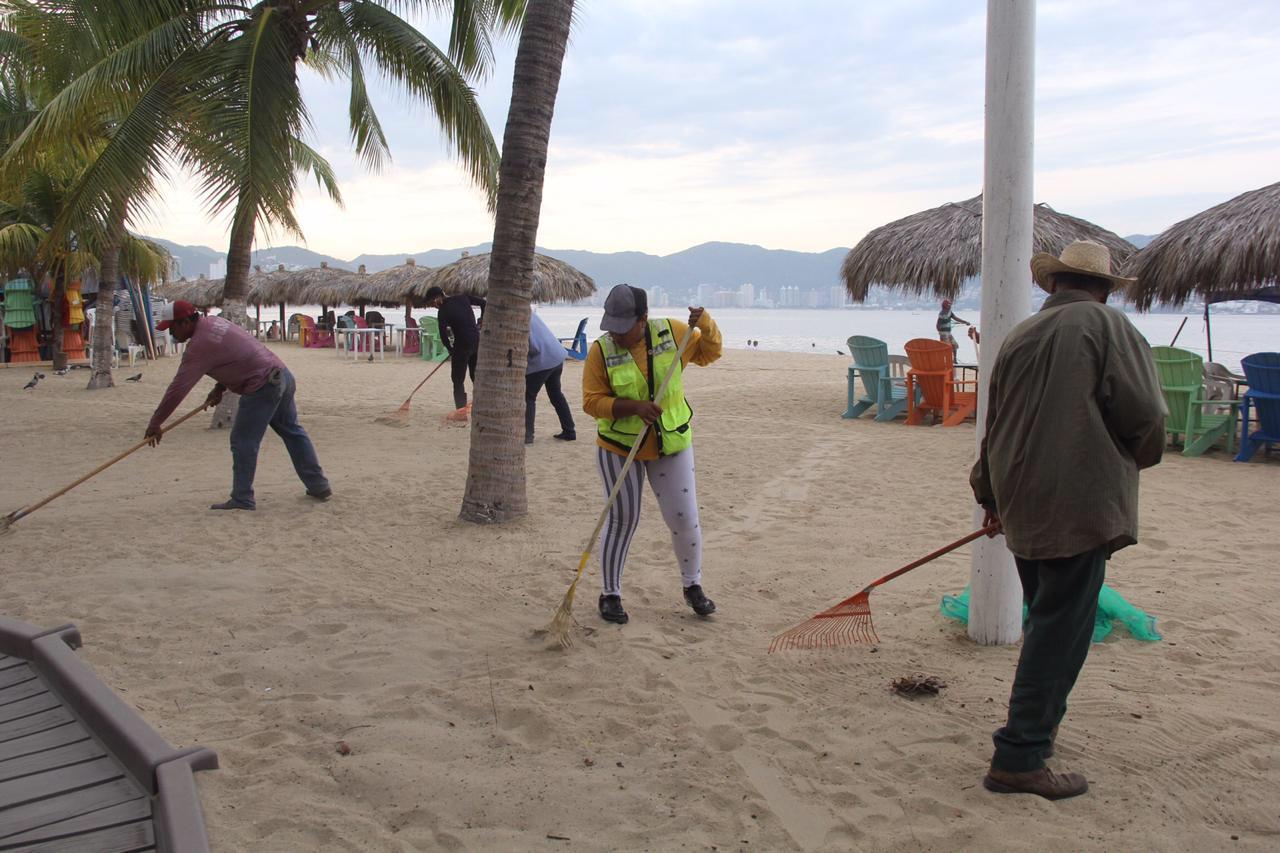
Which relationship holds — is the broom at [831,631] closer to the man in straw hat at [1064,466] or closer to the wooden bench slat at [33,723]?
the man in straw hat at [1064,466]

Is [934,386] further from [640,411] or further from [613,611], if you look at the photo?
[640,411]

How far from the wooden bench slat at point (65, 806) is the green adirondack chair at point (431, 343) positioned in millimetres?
21112

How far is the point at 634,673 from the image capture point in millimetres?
3799

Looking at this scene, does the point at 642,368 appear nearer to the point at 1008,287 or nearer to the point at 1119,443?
the point at 1008,287

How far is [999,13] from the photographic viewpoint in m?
3.66

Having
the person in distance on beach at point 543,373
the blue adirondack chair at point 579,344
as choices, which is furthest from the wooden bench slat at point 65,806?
the blue adirondack chair at point 579,344

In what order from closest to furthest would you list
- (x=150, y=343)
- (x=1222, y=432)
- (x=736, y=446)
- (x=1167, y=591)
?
(x=1167, y=591) → (x=1222, y=432) → (x=736, y=446) → (x=150, y=343)

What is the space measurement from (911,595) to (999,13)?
9.33 ft

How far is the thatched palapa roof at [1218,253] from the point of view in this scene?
9.73 metres

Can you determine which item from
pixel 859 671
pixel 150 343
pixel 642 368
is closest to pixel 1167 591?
pixel 859 671

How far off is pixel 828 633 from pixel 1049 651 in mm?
1353

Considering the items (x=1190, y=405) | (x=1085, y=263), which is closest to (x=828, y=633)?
(x=1085, y=263)

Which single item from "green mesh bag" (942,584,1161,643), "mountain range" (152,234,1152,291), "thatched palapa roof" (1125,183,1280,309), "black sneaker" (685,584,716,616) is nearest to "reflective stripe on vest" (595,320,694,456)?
"black sneaker" (685,584,716,616)

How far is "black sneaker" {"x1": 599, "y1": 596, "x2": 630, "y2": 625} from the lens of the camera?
4.35m
